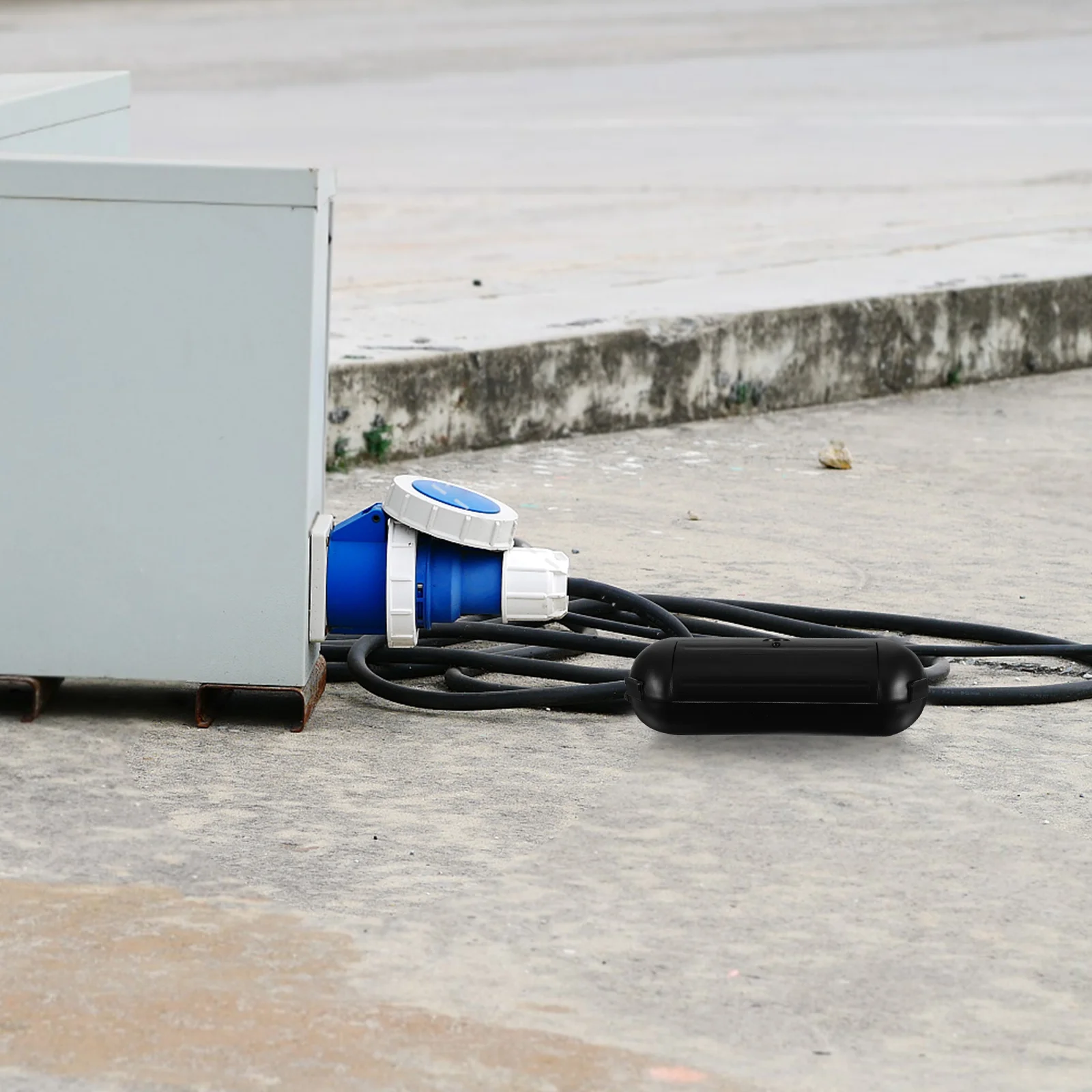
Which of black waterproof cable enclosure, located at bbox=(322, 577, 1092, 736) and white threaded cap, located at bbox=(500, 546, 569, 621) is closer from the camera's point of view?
black waterproof cable enclosure, located at bbox=(322, 577, 1092, 736)

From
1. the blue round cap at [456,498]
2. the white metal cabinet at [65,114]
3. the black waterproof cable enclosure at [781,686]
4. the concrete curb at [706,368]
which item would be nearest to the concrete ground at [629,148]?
the concrete curb at [706,368]

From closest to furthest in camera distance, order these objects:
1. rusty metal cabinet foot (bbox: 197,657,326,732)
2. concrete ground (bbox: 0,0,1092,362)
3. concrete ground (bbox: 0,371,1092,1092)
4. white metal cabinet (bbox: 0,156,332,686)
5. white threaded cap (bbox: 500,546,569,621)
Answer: concrete ground (bbox: 0,371,1092,1092) < white metal cabinet (bbox: 0,156,332,686) < rusty metal cabinet foot (bbox: 197,657,326,732) < white threaded cap (bbox: 500,546,569,621) < concrete ground (bbox: 0,0,1092,362)

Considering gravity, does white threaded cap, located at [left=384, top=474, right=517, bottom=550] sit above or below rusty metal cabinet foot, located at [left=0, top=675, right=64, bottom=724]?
above

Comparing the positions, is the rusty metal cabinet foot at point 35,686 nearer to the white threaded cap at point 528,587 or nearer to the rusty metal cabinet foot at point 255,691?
the rusty metal cabinet foot at point 255,691

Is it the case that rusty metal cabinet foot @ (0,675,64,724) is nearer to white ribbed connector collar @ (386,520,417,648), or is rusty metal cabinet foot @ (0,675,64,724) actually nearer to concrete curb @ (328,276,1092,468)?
white ribbed connector collar @ (386,520,417,648)

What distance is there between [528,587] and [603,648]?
0.67ft

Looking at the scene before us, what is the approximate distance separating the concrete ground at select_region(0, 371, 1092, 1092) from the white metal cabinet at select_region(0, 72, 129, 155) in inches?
31.4

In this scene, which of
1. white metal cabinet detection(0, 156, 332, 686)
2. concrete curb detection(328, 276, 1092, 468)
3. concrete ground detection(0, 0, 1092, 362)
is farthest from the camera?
concrete ground detection(0, 0, 1092, 362)

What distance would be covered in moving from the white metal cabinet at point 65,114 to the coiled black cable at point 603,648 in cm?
86

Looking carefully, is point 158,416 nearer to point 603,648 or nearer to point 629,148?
point 603,648

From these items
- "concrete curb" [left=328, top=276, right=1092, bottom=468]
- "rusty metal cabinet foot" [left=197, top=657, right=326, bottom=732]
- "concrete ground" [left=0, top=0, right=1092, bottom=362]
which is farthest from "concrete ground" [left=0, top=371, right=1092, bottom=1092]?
"concrete ground" [left=0, top=0, right=1092, bottom=362]

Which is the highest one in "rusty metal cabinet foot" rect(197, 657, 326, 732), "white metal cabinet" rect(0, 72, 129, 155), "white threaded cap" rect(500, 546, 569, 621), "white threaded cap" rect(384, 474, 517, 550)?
"white metal cabinet" rect(0, 72, 129, 155)

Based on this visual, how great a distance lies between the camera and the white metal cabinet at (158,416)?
97.6 inches

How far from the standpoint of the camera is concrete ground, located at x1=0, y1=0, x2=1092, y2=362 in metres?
5.89
